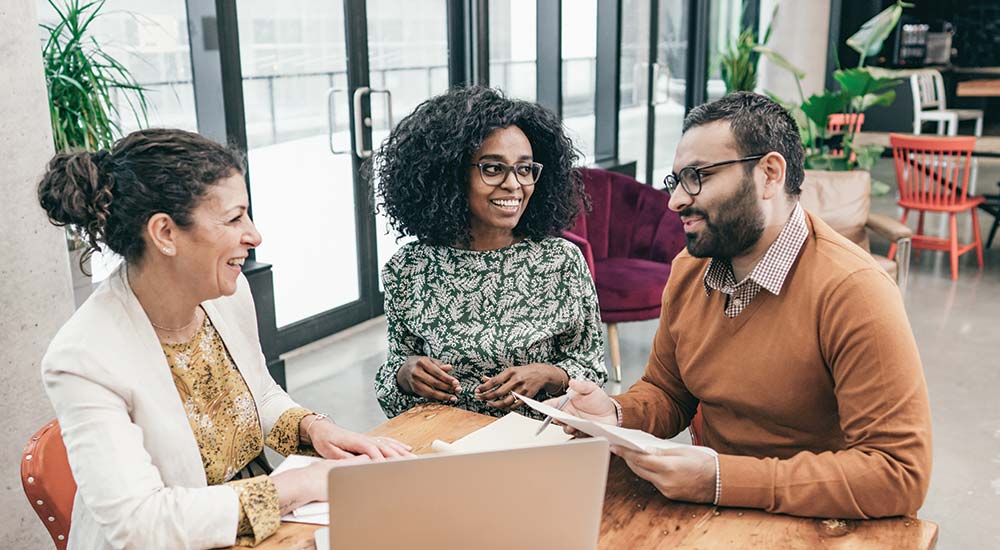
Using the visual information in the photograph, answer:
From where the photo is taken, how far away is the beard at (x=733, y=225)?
160 cm

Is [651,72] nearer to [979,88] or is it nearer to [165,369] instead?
[165,369]

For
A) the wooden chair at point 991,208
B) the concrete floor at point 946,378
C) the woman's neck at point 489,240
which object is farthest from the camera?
the wooden chair at point 991,208

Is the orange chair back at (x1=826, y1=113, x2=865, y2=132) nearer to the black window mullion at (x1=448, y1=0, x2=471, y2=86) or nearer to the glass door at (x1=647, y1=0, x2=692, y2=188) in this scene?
the glass door at (x1=647, y1=0, x2=692, y2=188)

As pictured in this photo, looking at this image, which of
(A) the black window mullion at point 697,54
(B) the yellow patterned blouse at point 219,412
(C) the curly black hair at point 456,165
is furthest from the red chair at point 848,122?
(B) the yellow patterned blouse at point 219,412

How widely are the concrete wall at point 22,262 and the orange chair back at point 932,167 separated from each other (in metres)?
5.40

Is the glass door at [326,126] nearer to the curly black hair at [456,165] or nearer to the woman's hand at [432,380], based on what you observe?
the curly black hair at [456,165]

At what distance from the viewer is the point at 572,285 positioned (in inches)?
84.0

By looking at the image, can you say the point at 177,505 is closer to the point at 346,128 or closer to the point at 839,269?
the point at 839,269

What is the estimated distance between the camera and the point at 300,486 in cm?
141

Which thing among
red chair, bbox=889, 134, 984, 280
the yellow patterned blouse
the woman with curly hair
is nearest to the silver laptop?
the yellow patterned blouse

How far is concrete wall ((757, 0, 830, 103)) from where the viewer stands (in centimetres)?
964

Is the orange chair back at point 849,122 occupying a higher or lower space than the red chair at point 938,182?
higher

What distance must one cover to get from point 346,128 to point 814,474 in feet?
12.5

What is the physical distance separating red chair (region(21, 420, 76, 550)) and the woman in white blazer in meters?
0.03
